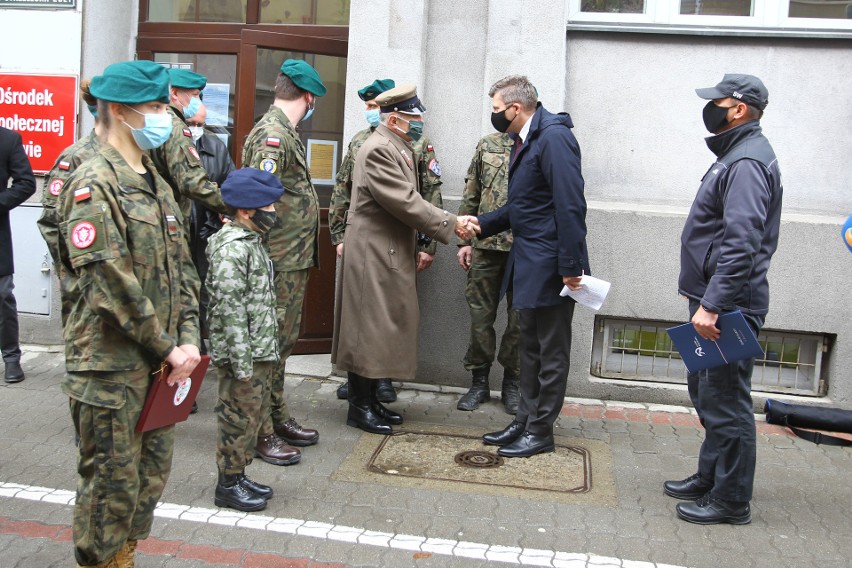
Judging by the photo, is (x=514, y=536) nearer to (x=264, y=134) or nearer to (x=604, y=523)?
(x=604, y=523)

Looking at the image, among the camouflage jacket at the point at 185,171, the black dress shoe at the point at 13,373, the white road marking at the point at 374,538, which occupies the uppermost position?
the camouflage jacket at the point at 185,171

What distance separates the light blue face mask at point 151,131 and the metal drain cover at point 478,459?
272 centimetres

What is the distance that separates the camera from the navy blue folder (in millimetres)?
4258

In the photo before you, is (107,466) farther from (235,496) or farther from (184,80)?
(184,80)

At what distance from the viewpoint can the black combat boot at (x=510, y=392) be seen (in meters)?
6.36

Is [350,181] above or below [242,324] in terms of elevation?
above

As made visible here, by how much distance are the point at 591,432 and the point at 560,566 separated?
200cm

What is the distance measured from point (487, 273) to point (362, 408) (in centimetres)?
132

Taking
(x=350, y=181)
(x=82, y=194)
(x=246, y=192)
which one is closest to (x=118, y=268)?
(x=82, y=194)

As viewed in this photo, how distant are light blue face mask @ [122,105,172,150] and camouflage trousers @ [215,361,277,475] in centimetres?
140

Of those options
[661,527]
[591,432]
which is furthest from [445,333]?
[661,527]

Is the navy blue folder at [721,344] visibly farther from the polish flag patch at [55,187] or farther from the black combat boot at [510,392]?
the polish flag patch at [55,187]

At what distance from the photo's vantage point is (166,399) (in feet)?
10.9

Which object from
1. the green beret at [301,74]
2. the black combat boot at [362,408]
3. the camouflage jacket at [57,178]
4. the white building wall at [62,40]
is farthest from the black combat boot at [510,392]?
the white building wall at [62,40]
